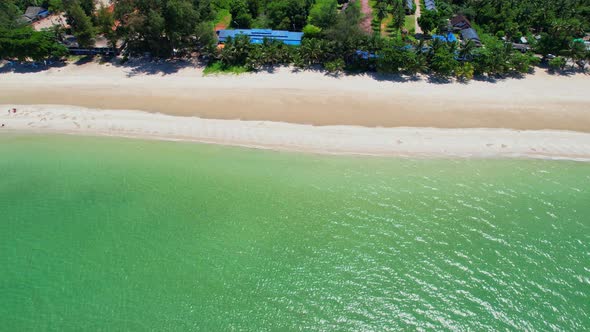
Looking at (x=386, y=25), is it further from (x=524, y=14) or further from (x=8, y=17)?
(x=8, y=17)

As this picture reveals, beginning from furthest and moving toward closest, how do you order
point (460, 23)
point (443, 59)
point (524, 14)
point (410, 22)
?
point (410, 22) → point (524, 14) → point (460, 23) → point (443, 59)

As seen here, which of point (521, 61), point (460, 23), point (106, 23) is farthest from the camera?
point (460, 23)

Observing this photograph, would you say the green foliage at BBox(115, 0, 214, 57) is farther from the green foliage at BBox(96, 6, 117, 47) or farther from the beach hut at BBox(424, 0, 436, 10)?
the beach hut at BBox(424, 0, 436, 10)

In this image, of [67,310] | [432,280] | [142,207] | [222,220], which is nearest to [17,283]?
[67,310]

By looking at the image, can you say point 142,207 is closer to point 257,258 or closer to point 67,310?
point 67,310

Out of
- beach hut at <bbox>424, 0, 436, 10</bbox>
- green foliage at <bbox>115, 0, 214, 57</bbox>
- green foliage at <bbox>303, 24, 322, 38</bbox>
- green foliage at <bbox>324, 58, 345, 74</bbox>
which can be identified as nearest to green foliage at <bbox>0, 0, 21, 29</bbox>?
green foliage at <bbox>115, 0, 214, 57</bbox>

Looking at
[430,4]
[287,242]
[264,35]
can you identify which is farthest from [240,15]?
[287,242]
